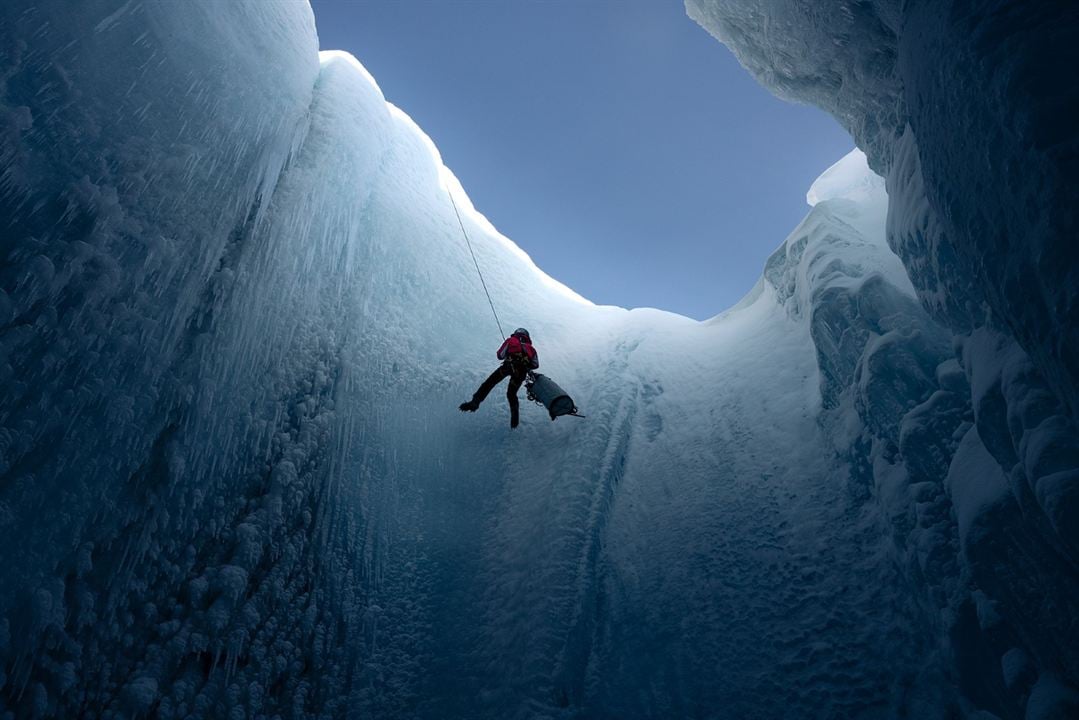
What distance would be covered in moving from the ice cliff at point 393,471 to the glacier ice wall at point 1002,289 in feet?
0.11

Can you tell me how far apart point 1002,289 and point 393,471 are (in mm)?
5619

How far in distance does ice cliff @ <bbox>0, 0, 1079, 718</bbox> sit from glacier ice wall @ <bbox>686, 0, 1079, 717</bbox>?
0.03 m

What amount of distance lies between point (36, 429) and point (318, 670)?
9.12 ft

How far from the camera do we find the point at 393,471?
6004 mm

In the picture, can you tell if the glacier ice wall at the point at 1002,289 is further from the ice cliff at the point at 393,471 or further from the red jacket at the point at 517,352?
the red jacket at the point at 517,352

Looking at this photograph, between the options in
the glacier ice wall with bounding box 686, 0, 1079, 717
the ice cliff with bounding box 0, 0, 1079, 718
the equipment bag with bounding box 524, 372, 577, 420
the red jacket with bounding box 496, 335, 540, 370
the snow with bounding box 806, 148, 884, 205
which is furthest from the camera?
the snow with bounding box 806, 148, 884, 205

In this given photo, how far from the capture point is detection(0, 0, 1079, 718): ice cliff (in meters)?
3.36

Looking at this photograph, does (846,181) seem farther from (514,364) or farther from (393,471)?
(393,471)

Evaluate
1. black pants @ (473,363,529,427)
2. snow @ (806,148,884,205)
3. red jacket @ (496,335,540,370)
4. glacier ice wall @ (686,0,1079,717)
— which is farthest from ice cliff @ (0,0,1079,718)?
snow @ (806,148,884,205)

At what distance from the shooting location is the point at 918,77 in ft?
11.0

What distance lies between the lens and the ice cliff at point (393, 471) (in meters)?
3.36

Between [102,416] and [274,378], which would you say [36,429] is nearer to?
[102,416]

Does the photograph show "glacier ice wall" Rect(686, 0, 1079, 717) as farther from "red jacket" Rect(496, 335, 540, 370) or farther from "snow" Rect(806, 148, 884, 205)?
"snow" Rect(806, 148, 884, 205)

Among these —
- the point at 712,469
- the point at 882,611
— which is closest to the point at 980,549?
the point at 882,611
